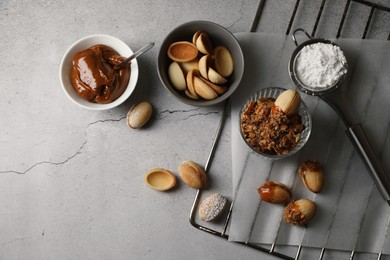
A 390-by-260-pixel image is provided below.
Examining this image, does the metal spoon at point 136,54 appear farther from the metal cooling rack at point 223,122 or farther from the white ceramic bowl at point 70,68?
the metal cooling rack at point 223,122

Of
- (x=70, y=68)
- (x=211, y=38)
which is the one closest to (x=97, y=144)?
(x=70, y=68)

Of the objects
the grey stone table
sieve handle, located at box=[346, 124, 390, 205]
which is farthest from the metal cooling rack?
sieve handle, located at box=[346, 124, 390, 205]

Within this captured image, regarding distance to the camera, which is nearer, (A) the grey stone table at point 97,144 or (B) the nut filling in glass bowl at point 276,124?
(B) the nut filling in glass bowl at point 276,124

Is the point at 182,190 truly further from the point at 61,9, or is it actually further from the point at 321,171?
the point at 61,9

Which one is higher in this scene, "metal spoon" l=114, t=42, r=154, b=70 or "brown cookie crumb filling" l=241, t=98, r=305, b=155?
"metal spoon" l=114, t=42, r=154, b=70

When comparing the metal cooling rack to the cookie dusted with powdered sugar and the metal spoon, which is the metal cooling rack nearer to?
the cookie dusted with powdered sugar

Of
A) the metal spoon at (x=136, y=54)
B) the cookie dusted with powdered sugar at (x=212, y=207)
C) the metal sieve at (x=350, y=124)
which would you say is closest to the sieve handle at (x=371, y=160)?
the metal sieve at (x=350, y=124)

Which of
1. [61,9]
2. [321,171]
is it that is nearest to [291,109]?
[321,171]
